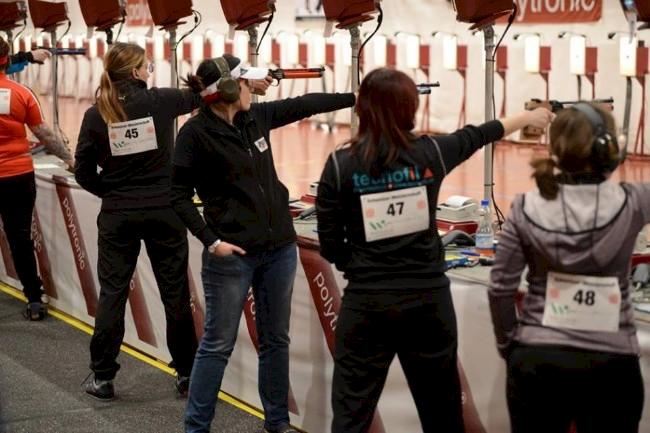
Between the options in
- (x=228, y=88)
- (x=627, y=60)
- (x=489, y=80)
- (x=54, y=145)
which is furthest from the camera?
(x=627, y=60)

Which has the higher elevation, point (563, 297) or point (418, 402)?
point (563, 297)

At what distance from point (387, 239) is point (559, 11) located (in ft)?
30.5

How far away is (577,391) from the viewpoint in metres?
2.49

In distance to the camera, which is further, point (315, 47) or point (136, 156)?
point (315, 47)

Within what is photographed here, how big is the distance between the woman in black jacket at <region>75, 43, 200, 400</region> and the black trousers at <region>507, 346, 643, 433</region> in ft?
7.08

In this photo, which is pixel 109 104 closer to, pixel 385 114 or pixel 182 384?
pixel 182 384

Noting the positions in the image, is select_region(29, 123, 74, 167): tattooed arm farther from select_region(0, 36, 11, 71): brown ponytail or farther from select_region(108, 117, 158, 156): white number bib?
select_region(108, 117, 158, 156): white number bib

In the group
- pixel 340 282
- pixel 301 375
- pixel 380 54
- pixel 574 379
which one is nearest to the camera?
pixel 574 379

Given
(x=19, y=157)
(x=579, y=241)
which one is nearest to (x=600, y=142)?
(x=579, y=241)

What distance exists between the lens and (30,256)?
5848 mm

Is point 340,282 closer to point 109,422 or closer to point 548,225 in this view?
point 109,422

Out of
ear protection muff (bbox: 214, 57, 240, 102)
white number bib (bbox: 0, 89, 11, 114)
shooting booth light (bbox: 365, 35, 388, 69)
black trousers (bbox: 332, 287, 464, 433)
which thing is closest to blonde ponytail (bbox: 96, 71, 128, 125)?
ear protection muff (bbox: 214, 57, 240, 102)

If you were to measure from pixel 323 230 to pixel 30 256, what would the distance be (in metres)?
3.31

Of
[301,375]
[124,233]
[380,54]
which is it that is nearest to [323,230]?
[301,375]
